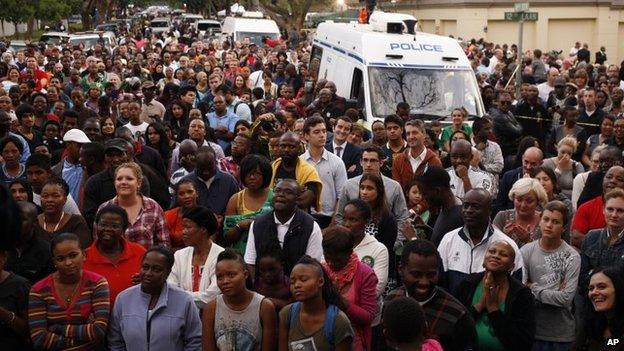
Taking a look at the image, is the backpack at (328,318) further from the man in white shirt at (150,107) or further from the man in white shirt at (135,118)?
the man in white shirt at (150,107)

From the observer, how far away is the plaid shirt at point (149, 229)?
8375 mm

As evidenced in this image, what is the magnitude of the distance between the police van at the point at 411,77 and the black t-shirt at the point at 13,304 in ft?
30.4

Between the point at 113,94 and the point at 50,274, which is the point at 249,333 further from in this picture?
the point at 113,94

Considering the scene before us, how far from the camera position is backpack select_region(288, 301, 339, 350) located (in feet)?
20.7

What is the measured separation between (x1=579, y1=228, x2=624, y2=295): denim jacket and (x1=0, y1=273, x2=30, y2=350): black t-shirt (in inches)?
152

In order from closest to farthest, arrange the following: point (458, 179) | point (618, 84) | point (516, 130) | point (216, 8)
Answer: point (458, 179) < point (516, 130) < point (618, 84) < point (216, 8)

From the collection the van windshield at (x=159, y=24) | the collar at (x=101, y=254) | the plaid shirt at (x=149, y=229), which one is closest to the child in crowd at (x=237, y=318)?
the collar at (x=101, y=254)

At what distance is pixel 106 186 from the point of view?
378 inches

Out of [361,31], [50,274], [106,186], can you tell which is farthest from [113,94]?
[50,274]

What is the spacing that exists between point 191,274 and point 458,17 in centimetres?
3969

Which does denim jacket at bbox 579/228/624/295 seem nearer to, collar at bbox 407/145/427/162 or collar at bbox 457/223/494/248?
collar at bbox 457/223/494/248

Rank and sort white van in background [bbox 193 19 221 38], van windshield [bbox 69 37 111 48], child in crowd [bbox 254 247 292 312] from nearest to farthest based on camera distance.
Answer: child in crowd [bbox 254 247 292 312] → van windshield [bbox 69 37 111 48] → white van in background [bbox 193 19 221 38]

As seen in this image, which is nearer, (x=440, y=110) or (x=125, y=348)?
(x=125, y=348)

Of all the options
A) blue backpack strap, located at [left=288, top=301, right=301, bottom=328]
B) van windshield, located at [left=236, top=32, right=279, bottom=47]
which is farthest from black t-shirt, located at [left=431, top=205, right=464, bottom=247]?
van windshield, located at [left=236, top=32, right=279, bottom=47]
